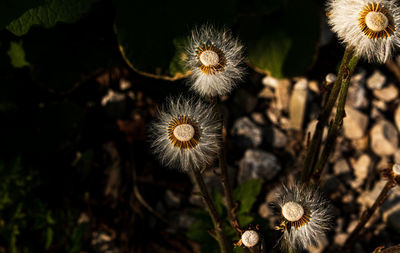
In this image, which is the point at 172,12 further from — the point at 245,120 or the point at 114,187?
the point at 114,187

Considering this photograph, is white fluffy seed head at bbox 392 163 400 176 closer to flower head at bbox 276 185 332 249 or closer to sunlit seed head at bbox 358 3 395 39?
flower head at bbox 276 185 332 249

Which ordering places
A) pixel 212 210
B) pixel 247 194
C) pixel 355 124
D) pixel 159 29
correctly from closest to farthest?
pixel 212 210
pixel 247 194
pixel 159 29
pixel 355 124

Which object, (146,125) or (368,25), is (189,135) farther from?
(146,125)

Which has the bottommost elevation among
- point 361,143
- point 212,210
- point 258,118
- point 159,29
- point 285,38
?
point 212,210

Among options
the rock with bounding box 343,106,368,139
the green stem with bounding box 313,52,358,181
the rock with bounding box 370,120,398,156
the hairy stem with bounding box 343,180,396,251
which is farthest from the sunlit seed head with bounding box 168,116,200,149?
the rock with bounding box 370,120,398,156

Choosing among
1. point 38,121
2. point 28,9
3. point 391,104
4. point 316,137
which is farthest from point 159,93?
point 391,104

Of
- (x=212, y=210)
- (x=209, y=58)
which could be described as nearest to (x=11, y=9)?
(x=209, y=58)
